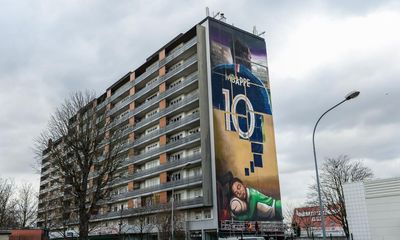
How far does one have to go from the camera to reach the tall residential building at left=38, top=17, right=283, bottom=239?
5378 centimetres

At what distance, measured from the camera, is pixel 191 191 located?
57.2 m

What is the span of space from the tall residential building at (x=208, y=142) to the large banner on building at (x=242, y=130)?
0.13 m

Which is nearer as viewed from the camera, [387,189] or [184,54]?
[387,189]

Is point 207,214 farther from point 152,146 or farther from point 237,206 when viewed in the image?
point 152,146

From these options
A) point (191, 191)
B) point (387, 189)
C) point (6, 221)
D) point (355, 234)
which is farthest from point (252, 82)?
point (6, 221)

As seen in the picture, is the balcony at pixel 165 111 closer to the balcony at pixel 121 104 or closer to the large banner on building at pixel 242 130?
the large banner on building at pixel 242 130

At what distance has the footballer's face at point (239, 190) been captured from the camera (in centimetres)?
5442

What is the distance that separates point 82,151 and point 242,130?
96.9ft

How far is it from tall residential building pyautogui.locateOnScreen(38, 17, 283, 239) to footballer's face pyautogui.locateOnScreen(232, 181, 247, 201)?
0.43 feet

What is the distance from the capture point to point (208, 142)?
5444 cm

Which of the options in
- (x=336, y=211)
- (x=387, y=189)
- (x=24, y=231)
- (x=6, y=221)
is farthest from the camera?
(x=6, y=221)

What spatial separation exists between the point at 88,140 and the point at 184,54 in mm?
31832

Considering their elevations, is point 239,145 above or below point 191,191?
Result: above

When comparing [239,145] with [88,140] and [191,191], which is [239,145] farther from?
[88,140]
